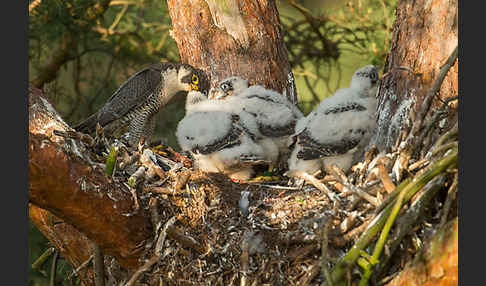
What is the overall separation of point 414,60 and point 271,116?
0.85 meters

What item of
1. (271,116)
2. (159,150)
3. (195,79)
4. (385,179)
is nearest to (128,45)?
(195,79)

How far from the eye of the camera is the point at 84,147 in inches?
95.3

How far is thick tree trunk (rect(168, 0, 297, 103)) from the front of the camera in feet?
12.1

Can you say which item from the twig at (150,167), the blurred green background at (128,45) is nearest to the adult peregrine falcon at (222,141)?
the twig at (150,167)

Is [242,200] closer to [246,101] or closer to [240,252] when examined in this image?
[240,252]

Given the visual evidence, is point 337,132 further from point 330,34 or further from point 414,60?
point 330,34

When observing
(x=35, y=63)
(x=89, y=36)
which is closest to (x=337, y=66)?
(x=89, y=36)

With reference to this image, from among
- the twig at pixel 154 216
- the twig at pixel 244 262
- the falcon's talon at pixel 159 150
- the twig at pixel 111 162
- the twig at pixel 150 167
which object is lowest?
the falcon's talon at pixel 159 150

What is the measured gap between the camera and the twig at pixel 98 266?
8.87ft

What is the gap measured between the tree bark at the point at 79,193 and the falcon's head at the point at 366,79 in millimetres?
1338

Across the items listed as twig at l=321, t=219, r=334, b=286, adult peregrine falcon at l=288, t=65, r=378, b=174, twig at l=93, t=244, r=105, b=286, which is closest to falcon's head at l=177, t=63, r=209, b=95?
adult peregrine falcon at l=288, t=65, r=378, b=174

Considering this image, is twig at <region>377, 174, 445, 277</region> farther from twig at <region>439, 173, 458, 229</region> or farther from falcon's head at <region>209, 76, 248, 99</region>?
falcon's head at <region>209, 76, 248, 99</region>

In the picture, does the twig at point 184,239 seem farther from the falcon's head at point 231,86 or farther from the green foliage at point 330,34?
the green foliage at point 330,34

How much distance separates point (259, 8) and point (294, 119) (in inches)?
33.4
